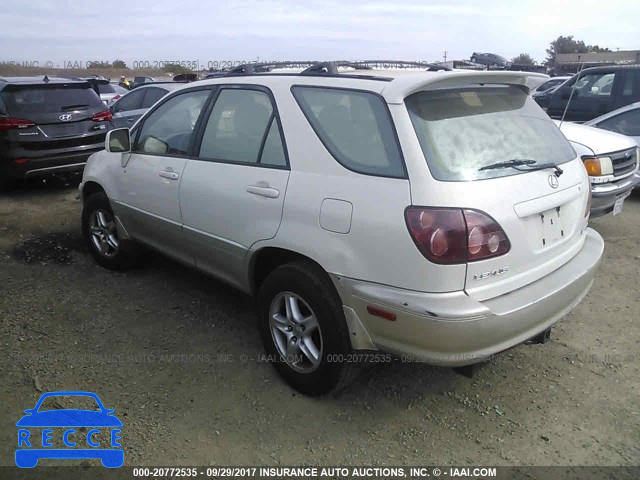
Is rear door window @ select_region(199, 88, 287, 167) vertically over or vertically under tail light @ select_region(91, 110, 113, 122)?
over

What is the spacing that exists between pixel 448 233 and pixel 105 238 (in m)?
3.51

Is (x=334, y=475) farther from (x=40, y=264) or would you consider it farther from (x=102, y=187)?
(x=40, y=264)

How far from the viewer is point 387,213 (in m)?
2.46

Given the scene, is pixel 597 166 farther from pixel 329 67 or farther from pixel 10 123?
pixel 10 123

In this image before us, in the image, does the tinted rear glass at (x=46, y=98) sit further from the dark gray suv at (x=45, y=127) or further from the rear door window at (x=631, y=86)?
the rear door window at (x=631, y=86)

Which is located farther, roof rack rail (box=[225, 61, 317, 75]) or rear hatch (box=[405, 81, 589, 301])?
roof rack rail (box=[225, 61, 317, 75])

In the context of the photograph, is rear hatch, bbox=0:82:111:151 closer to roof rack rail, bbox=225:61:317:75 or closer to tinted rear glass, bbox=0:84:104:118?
tinted rear glass, bbox=0:84:104:118

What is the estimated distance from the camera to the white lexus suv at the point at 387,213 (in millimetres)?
2412

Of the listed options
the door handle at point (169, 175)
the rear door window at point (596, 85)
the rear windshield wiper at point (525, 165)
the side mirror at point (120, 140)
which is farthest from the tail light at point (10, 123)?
the rear door window at point (596, 85)

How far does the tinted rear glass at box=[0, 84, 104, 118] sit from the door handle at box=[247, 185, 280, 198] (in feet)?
17.9

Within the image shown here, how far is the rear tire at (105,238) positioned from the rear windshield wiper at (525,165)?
314cm

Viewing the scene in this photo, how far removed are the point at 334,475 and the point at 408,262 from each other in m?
1.07

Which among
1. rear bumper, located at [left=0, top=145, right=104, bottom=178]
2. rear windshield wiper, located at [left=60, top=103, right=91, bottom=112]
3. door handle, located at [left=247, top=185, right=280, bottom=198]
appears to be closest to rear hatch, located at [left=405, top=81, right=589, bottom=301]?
door handle, located at [left=247, top=185, right=280, bottom=198]

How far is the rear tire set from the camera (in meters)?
4.66
